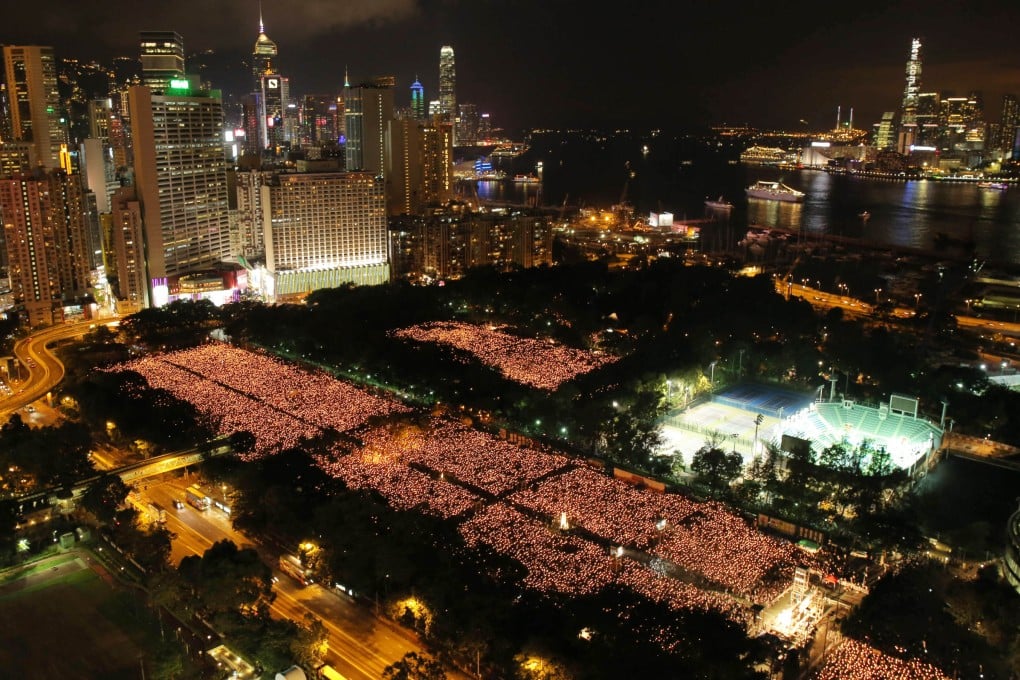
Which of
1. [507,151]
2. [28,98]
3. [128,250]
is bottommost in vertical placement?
[128,250]

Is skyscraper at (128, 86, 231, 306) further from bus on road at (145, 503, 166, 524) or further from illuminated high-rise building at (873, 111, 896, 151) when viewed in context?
illuminated high-rise building at (873, 111, 896, 151)

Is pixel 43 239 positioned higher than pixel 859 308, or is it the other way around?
pixel 43 239

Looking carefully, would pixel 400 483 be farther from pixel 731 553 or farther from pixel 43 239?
pixel 43 239

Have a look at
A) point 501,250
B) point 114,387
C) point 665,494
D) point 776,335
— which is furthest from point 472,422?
point 501,250

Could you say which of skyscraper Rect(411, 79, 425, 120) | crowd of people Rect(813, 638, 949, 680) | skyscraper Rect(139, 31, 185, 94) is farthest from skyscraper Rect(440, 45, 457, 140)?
crowd of people Rect(813, 638, 949, 680)

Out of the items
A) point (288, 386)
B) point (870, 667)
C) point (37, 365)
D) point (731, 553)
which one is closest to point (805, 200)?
point (288, 386)

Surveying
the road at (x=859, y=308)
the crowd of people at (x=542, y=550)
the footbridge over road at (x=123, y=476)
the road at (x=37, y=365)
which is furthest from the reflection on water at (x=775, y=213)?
the footbridge over road at (x=123, y=476)
